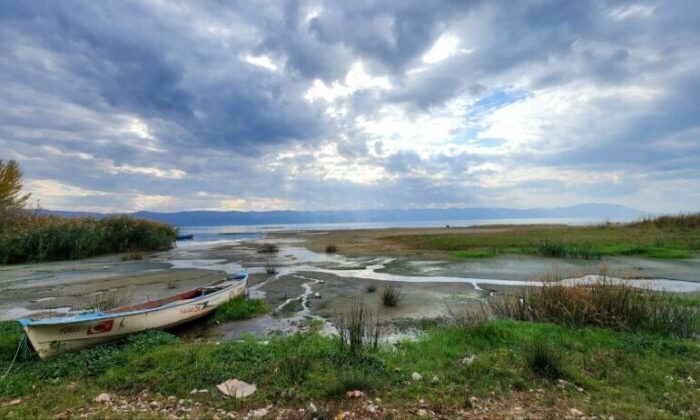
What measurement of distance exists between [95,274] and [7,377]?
18.0 m

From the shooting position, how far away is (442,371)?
6453 mm

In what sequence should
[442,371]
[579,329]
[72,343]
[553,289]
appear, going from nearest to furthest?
[442,371]
[72,343]
[579,329]
[553,289]

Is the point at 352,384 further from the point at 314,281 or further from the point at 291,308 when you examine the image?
the point at 314,281

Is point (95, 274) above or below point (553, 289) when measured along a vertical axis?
below

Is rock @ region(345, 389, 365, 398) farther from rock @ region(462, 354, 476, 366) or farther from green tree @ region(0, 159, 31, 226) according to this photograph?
green tree @ region(0, 159, 31, 226)

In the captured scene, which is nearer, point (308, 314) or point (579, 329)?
point (579, 329)

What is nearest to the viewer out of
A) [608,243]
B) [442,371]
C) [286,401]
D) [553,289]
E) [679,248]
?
[286,401]

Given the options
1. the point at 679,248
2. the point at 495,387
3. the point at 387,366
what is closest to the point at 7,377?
the point at 387,366

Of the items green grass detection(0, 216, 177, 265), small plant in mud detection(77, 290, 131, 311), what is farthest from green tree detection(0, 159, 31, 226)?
small plant in mud detection(77, 290, 131, 311)

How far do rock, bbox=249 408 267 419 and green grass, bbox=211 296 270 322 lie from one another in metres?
7.00

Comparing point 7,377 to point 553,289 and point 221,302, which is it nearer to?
point 221,302

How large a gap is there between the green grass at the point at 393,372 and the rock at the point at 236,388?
0.47 feet

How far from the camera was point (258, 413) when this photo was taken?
5156 millimetres

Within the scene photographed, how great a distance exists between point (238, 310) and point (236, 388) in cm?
659
